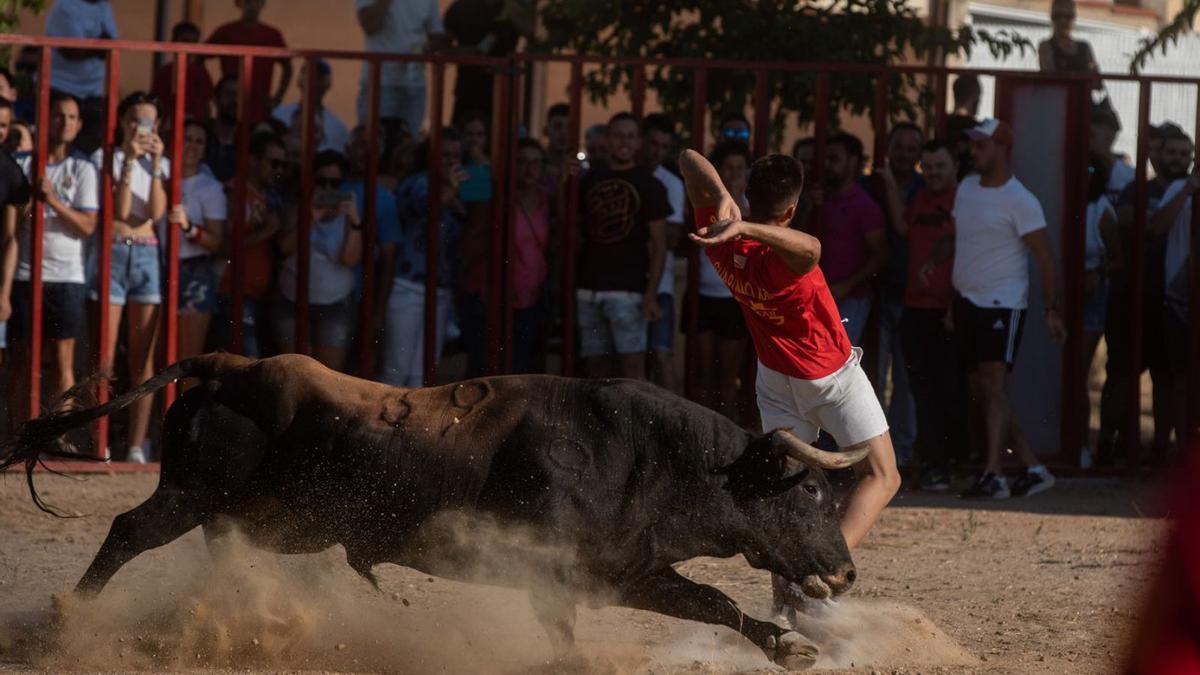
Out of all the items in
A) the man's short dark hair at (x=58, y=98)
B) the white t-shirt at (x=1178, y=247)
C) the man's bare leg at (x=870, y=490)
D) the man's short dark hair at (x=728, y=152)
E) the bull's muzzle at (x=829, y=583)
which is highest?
the man's short dark hair at (x=58, y=98)

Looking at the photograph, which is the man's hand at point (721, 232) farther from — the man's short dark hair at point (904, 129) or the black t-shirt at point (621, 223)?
the man's short dark hair at point (904, 129)

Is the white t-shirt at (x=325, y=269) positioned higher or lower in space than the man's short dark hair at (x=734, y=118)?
lower

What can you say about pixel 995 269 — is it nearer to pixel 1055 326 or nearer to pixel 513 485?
pixel 1055 326

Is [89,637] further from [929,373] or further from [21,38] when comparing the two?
[929,373]

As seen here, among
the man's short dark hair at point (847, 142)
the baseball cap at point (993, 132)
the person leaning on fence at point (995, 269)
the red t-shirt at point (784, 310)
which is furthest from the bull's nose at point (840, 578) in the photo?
the man's short dark hair at point (847, 142)

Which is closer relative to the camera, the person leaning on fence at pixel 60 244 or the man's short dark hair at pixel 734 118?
the person leaning on fence at pixel 60 244

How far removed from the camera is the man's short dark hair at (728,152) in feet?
31.1

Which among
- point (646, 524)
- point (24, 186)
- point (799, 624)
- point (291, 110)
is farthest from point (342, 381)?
point (291, 110)

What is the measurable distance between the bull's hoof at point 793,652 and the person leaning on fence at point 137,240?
A: 4973mm

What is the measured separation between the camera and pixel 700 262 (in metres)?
9.88

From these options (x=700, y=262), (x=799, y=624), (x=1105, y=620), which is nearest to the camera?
(x=799, y=624)

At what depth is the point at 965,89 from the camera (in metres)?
11.3

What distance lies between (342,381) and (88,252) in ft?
13.4

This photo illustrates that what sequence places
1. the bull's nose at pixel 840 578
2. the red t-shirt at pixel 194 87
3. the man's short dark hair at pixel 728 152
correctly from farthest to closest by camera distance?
1. the red t-shirt at pixel 194 87
2. the man's short dark hair at pixel 728 152
3. the bull's nose at pixel 840 578
